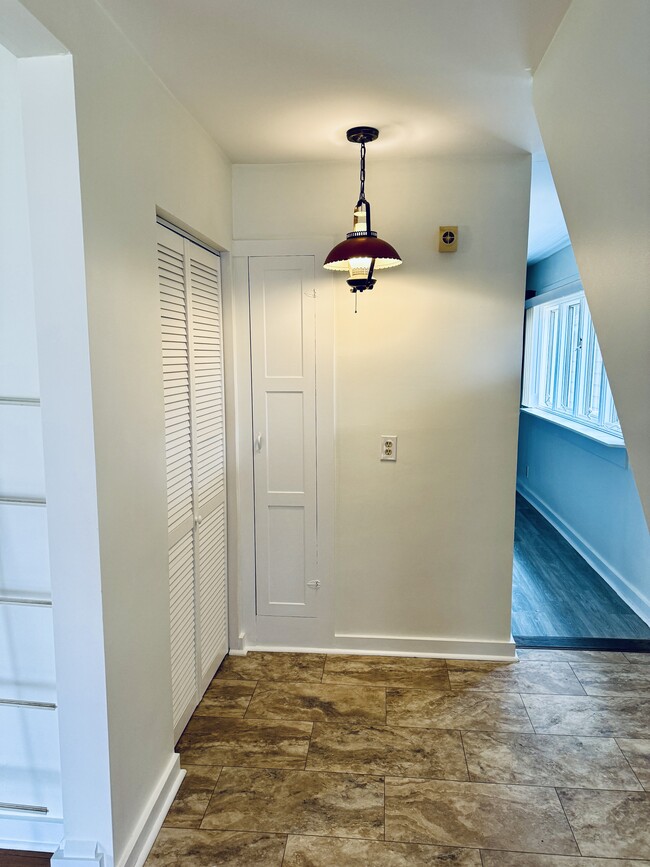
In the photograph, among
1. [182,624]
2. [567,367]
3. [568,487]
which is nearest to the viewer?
[182,624]

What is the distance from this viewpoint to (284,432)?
10.2ft

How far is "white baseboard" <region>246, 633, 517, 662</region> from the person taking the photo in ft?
10.2

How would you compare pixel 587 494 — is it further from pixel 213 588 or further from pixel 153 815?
pixel 153 815

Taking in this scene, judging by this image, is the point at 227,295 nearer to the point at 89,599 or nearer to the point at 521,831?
the point at 89,599

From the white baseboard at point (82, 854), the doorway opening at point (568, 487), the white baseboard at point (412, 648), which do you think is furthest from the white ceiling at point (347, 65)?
the white baseboard at point (412, 648)

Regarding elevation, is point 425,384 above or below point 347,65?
below

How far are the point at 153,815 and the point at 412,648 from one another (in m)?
1.58

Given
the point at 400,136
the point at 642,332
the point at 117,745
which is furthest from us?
the point at 400,136

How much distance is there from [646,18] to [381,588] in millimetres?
2593

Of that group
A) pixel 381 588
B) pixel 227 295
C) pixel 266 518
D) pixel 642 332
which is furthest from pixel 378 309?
pixel 642 332

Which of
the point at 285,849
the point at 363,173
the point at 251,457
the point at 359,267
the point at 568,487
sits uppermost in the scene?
the point at 363,173

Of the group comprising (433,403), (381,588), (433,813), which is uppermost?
(433,403)

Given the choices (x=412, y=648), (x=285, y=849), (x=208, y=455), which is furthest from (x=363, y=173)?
(x=285, y=849)

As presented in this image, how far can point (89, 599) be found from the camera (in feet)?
5.30
